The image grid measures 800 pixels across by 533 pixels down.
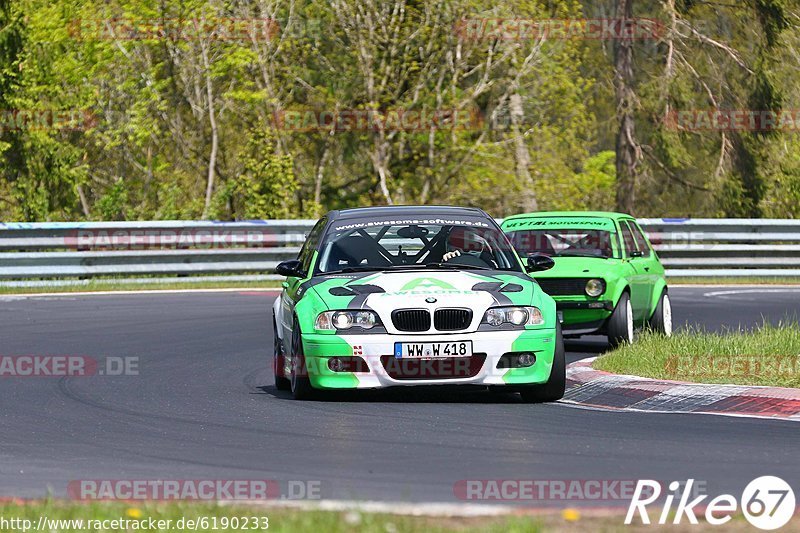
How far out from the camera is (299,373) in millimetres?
11492

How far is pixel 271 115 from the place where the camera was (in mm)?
34188

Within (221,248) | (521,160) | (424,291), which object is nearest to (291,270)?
(424,291)

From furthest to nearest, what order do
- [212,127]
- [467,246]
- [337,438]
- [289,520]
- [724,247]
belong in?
1. [212,127]
2. [724,247]
3. [467,246]
4. [337,438]
5. [289,520]

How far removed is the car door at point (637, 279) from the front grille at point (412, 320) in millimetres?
5249

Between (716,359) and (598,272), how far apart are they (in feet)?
9.52

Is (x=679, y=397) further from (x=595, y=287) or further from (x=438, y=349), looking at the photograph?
(x=595, y=287)

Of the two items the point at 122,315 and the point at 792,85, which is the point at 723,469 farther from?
the point at 792,85

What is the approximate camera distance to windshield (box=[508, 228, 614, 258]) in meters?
→ 16.6

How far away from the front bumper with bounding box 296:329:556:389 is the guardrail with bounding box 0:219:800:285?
45.9ft

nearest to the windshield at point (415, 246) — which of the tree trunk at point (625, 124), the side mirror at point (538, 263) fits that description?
the side mirror at point (538, 263)

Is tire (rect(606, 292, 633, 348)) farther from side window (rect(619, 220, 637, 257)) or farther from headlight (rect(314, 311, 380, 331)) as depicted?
headlight (rect(314, 311, 380, 331))

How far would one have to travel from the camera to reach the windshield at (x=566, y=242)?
16594mm

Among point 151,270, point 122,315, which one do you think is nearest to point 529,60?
point 151,270

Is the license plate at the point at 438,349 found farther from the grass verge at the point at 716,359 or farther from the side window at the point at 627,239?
the side window at the point at 627,239
